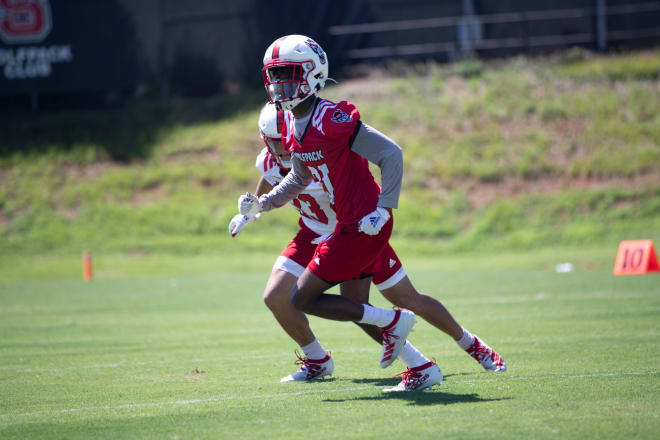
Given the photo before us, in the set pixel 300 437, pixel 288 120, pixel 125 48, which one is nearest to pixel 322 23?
pixel 125 48

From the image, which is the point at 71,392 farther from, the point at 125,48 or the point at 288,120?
the point at 125,48

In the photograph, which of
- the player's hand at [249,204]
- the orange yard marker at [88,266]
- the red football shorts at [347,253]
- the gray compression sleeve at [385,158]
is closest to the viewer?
the gray compression sleeve at [385,158]

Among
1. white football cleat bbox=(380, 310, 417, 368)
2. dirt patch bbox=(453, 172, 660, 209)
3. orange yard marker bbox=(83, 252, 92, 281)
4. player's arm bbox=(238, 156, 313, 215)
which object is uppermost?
player's arm bbox=(238, 156, 313, 215)

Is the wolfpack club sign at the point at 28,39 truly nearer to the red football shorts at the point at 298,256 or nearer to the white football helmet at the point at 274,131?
the white football helmet at the point at 274,131

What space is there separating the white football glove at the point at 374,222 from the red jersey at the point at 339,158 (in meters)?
0.24

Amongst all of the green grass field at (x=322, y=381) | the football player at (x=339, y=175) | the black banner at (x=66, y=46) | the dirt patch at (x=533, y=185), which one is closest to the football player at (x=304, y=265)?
the green grass field at (x=322, y=381)

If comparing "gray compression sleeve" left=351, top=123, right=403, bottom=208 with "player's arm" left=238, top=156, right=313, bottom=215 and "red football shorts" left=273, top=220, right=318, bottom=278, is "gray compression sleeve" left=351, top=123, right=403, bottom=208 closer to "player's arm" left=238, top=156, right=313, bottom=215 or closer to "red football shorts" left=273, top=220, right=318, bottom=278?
"player's arm" left=238, top=156, right=313, bottom=215

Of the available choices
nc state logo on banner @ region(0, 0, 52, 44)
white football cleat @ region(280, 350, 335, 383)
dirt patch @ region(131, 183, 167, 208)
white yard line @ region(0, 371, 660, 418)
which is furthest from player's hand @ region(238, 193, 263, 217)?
nc state logo on banner @ region(0, 0, 52, 44)

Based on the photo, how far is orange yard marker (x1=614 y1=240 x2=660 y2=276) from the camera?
47.7ft

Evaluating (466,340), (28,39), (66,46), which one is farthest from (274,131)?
(28,39)

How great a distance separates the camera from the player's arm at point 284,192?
616 cm

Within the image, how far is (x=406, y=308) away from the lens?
20.4ft

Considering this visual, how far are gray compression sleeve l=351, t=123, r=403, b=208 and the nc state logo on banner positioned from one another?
22.4 metres

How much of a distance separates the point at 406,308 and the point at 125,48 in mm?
21739
